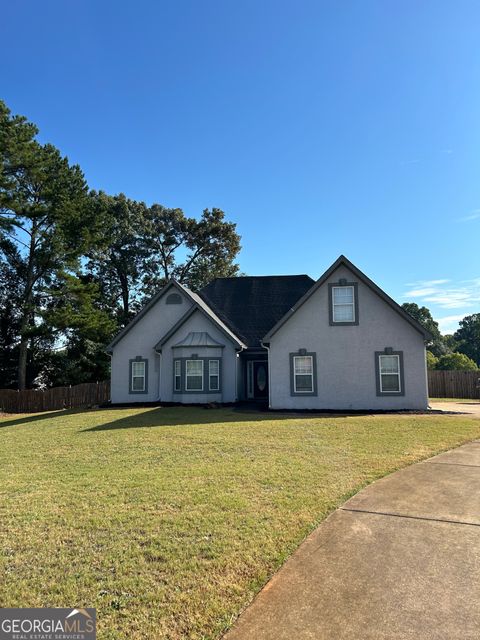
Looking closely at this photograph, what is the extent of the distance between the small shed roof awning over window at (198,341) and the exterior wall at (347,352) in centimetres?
Result: 347

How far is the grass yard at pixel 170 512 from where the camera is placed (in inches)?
145

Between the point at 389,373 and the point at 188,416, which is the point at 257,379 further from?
the point at 389,373

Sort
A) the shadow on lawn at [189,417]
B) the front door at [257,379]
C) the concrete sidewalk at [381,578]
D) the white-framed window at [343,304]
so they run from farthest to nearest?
1. the front door at [257,379]
2. the white-framed window at [343,304]
3. the shadow on lawn at [189,417]
4. the concrete sidewalk at [381,578]

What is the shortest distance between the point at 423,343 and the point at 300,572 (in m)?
16.2

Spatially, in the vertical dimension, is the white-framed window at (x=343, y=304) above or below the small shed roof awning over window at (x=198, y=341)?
above

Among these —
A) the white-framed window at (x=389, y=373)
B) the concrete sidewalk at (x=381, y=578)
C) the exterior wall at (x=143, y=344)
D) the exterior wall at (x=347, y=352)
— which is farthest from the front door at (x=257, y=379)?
the concrete sidewalk at (x=381, y=578)

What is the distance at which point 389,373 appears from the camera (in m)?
18.6

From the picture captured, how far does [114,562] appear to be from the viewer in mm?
4301

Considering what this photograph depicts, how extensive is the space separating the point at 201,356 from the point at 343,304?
7.48 metres

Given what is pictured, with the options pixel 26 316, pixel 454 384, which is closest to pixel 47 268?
pixel 26 316

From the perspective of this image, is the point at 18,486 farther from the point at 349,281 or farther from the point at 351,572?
the point at 349,281

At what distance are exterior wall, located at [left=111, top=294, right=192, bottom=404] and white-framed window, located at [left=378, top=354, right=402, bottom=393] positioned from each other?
10625 millimetres

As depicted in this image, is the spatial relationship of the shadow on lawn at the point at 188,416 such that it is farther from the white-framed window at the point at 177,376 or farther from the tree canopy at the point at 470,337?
the tree canopy at the point at 470,337

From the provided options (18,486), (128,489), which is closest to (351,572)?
(128,489)
